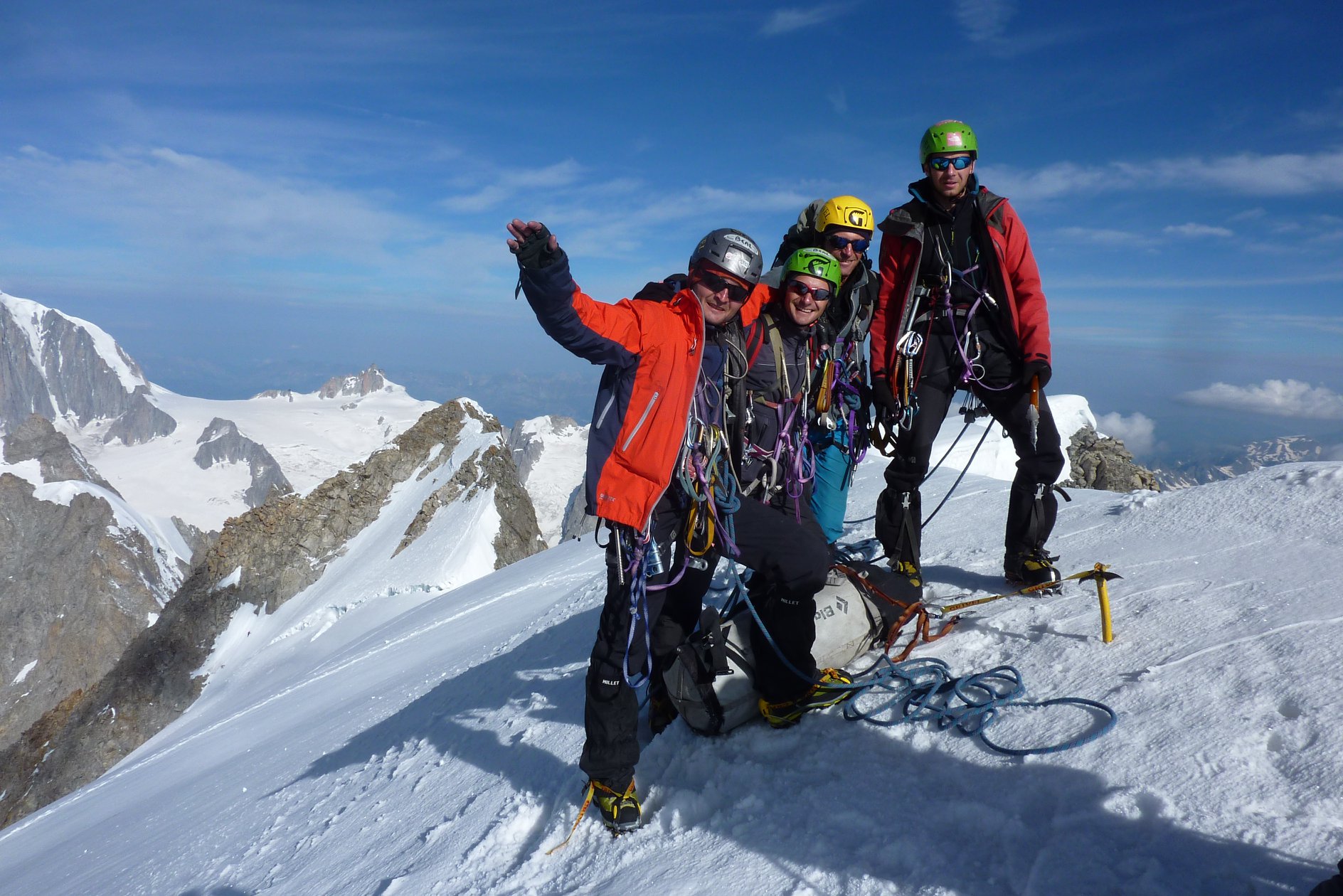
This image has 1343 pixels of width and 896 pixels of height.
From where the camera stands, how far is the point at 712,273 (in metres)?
3.14

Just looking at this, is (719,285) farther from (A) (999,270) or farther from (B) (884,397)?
(A) (999,270)

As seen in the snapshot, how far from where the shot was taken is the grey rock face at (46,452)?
95.8 meters

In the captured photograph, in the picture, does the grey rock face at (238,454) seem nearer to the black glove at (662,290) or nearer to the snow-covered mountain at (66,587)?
the snow-covered mountain at (66,587)

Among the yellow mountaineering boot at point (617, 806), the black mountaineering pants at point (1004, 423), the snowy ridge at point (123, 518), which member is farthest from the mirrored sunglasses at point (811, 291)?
the snowy ridge at point (123, 518)

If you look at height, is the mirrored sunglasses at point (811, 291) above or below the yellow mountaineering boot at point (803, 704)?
above

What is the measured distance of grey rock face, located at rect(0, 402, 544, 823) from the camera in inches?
852

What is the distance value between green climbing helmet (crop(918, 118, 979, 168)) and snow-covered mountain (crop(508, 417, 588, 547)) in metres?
117

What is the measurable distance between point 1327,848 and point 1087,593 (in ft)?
6.95

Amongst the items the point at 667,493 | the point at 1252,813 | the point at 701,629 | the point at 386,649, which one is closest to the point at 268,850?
the point at 701,629

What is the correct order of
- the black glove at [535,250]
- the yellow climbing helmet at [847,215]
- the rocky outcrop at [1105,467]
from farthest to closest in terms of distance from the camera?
the rocky outcrop at [1105,467]
the yellow climbing helmet at [847,215]
the black glove at [535,250]

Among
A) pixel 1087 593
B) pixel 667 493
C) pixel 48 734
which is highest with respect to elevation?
pixel 667 493

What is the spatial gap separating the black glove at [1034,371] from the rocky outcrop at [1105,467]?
10572 millimetres

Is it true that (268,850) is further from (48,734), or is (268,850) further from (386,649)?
(48,734)

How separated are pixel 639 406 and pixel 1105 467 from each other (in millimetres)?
14204
